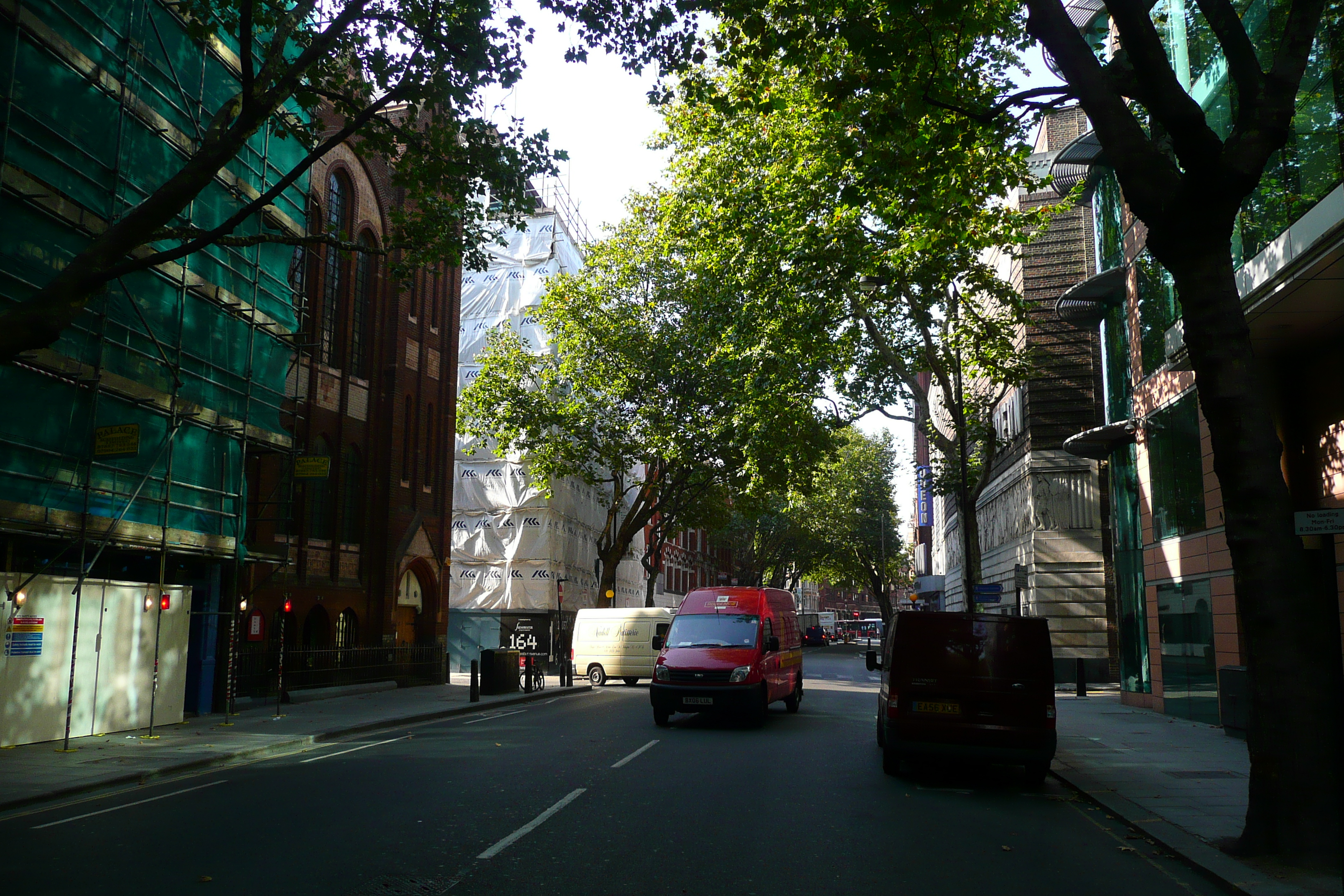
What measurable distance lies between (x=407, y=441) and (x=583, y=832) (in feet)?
76.6

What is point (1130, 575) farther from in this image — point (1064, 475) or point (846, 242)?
point (846, 242)

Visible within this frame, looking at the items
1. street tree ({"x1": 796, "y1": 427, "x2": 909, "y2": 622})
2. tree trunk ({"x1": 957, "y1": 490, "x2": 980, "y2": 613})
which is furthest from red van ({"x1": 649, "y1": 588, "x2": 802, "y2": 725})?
street tree ({"x1": 796, "y1": 427, "x2": 909, "y2": 622})

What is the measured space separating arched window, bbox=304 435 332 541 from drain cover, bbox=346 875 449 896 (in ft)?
64.9

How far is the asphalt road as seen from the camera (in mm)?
6715

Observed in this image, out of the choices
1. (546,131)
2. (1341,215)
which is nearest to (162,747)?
(546,131)

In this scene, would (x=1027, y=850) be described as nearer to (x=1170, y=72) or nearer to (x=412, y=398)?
(x=1170, y=72)

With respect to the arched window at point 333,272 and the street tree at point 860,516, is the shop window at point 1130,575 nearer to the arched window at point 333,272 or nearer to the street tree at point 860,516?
the arched window at point 333,272

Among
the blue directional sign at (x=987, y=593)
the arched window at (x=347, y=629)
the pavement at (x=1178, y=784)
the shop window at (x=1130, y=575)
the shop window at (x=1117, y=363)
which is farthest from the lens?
the arched window at (x=347, y=629)

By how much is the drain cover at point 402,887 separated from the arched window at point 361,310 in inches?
869

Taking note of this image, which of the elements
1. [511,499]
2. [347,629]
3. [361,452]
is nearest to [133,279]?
[361,452]

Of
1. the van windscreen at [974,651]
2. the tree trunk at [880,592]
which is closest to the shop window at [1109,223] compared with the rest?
the van windscreen at [974,651]

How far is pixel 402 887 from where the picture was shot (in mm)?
6461

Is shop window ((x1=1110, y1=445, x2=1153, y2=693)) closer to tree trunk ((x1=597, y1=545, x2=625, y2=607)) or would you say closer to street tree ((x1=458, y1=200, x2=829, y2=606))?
street tree ((x1=458, y1=200, x2=829, y2=606))

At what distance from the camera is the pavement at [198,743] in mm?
11047
